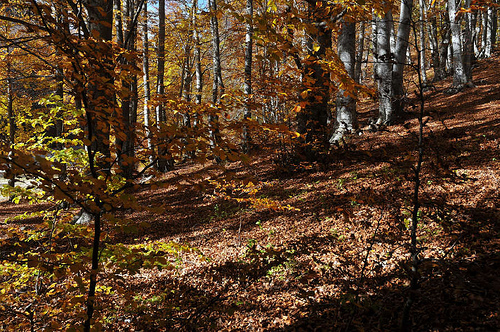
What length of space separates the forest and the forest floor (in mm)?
31

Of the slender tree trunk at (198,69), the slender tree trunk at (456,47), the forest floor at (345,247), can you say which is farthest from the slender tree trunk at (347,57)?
the slender tree trunk at (198,69)

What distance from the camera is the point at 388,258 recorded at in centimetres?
339

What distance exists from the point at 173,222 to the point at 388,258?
5262mm

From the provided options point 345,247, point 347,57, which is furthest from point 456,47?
point 345,247

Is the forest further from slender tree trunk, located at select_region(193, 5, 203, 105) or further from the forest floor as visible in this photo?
slender tree trunk, located at select_region(193, 5, 203, 105)

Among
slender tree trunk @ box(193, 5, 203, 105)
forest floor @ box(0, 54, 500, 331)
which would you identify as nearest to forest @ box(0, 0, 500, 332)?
forest floor @ box(0, 54, 500, 331)

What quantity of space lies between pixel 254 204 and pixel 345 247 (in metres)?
1.58

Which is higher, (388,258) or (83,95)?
(83,95)

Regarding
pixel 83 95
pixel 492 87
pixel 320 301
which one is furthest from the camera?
pixel 492 87

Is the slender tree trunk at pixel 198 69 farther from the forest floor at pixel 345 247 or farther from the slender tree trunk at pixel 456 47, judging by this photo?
the slender tree trunk at pixel 456 47

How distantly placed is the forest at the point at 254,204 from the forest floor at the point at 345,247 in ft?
0.10

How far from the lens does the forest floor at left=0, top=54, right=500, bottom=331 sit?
2.24 metres

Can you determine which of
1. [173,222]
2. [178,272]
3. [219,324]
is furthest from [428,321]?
[173,222]

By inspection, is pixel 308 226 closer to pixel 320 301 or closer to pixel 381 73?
pixel 320 301
